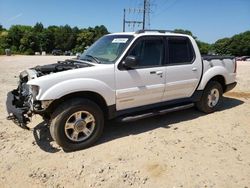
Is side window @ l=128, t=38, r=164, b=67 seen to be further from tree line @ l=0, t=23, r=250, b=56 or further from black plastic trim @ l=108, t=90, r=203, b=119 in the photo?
tree line @ l=0, t=23, r=250, b=56

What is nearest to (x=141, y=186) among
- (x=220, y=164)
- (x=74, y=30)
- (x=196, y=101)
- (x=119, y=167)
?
(x=119, y=167)

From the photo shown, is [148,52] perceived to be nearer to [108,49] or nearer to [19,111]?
[108,49]

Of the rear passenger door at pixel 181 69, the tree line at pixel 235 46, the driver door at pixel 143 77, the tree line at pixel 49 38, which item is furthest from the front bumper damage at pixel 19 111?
the tree line at pixel 235 46

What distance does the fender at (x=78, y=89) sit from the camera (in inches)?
164

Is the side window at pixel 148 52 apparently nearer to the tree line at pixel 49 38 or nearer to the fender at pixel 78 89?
the fender at pixel 78 89

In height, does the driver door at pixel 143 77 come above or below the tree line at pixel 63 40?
below

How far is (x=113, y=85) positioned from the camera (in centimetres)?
476

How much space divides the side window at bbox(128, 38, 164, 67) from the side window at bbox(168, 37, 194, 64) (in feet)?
0.82

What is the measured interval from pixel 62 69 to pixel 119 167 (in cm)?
193

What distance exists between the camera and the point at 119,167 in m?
4.04

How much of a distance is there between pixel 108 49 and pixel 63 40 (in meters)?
92.0

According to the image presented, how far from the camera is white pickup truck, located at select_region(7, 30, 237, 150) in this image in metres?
4.35

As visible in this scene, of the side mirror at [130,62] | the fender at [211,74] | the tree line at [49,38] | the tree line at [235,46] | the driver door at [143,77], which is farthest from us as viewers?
the tree line at [235,46]

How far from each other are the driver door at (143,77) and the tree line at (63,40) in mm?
77698
